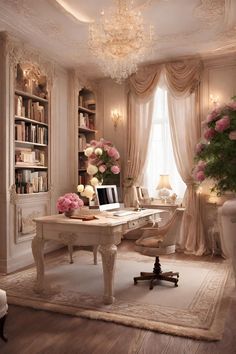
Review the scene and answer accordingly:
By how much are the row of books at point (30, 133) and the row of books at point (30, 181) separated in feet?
1.72

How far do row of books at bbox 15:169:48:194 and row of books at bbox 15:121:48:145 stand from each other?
53 cm

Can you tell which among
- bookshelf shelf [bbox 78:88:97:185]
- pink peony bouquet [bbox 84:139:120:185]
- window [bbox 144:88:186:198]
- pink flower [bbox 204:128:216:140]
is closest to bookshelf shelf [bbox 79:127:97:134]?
bookshelf shelf [bbox 78:88:97:185]

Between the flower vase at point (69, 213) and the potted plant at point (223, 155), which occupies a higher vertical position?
the potted plant at point (223, 155)

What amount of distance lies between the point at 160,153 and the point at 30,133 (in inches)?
100

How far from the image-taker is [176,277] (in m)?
4.16

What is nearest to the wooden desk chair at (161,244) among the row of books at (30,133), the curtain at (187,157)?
the curtain at (187,157)

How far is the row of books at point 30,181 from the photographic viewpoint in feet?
16.3

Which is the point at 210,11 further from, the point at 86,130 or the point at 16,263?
the point at 16,263

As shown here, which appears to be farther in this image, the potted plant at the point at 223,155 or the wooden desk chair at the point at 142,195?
the wooden desk chair at the point at 142,195

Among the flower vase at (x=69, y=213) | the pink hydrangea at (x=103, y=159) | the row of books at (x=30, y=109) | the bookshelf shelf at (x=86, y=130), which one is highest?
the row of books at (x=30, y=109)

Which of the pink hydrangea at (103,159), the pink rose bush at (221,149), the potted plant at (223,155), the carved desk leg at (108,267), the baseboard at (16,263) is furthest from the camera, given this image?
the pink hydrangea at (103,159)

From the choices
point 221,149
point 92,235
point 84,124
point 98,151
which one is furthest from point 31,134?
point 221,149

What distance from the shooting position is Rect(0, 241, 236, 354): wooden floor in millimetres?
2410

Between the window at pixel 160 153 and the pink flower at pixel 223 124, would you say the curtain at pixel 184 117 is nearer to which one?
the window at pixel 160 153
